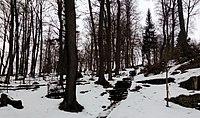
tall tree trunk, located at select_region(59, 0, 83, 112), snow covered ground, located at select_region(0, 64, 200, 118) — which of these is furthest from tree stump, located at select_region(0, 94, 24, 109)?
tall tree trunk, located at select_region(59, 0, 83, 112)

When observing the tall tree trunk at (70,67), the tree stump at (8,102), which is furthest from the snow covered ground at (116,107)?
the tall tree trunk at (70,67)

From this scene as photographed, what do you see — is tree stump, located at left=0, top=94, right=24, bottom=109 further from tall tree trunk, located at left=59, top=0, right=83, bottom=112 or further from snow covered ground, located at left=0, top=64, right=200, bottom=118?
tall tree trunk, located at left=59, top=0, right=83, bottom=112

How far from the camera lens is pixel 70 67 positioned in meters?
12.4

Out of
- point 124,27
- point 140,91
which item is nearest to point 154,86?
point 140,91

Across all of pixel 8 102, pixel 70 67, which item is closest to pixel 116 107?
pixel 70 67

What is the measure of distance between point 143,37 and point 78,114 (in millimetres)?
36641

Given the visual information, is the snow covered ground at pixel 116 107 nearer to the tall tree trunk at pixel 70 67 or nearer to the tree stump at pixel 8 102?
the tree stump at pixel 8 102

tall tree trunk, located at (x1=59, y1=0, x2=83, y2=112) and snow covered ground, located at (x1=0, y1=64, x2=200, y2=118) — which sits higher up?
tall tree trunk, located at (x1=59, y1=0, x2=83, y2=112)

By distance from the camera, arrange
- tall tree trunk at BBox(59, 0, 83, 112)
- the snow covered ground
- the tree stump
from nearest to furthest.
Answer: the snow covered ground → the tree stump → tall tree trunk at BBox(59, 0, 83, 112)

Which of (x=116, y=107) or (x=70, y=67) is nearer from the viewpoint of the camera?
(x=116, y=107)

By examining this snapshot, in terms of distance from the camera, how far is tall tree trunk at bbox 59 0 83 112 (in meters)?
12.1

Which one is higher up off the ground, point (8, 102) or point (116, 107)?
point (8, 102)

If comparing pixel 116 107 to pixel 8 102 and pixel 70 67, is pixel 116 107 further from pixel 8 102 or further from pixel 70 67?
pixel 8 102

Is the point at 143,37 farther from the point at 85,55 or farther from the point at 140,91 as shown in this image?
the point at 140,91
